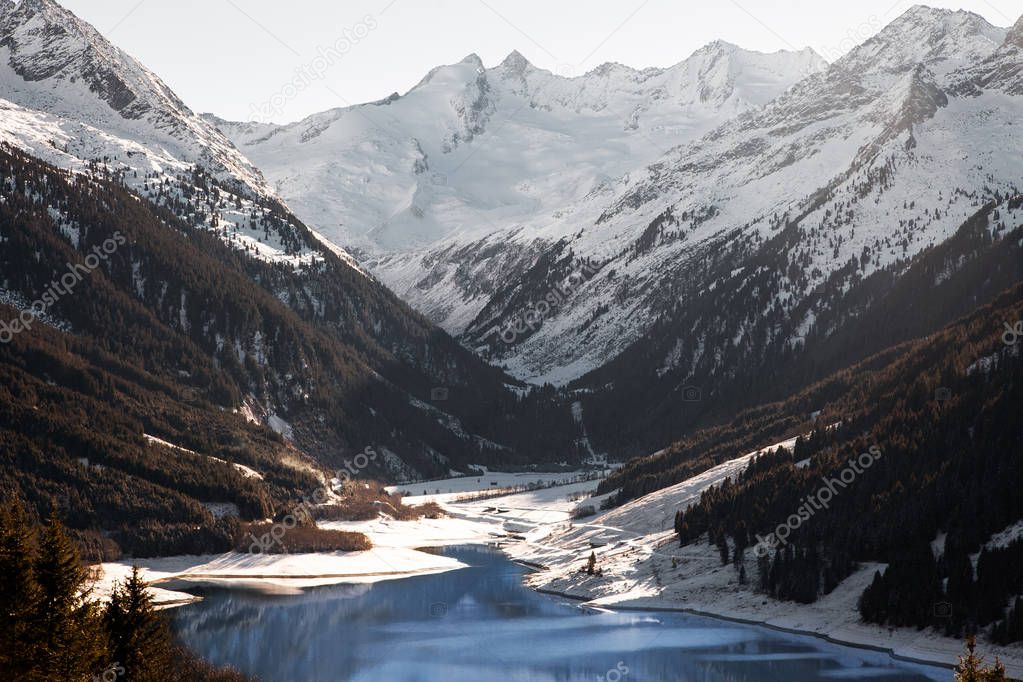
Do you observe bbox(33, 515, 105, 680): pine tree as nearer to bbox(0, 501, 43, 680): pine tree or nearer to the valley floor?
bbox(0, 501, 43, 680): pine tree

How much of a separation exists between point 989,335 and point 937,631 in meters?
62.9

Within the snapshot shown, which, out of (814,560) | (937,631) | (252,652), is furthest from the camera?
(814,560)

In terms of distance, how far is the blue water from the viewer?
4023 inches

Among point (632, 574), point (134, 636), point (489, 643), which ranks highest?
point (632, 574)

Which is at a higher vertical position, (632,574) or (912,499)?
(912,499)

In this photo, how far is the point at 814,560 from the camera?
120312 mm

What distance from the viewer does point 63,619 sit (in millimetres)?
58406

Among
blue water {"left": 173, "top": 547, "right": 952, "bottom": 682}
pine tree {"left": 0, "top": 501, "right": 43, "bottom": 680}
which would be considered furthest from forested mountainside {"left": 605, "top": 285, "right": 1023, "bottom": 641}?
pine tree {"left": 0, "top": 501, "right": 43, "bottom": 680}

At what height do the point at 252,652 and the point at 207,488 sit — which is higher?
the point at 207,488

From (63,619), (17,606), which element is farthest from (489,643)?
(17,606)

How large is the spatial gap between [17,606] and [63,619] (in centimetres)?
235

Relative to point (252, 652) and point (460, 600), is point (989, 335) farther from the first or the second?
point (252, 652)

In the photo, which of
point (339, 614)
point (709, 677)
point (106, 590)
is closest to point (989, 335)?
point (709, 677)

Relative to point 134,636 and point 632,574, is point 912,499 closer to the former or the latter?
point 632,574
